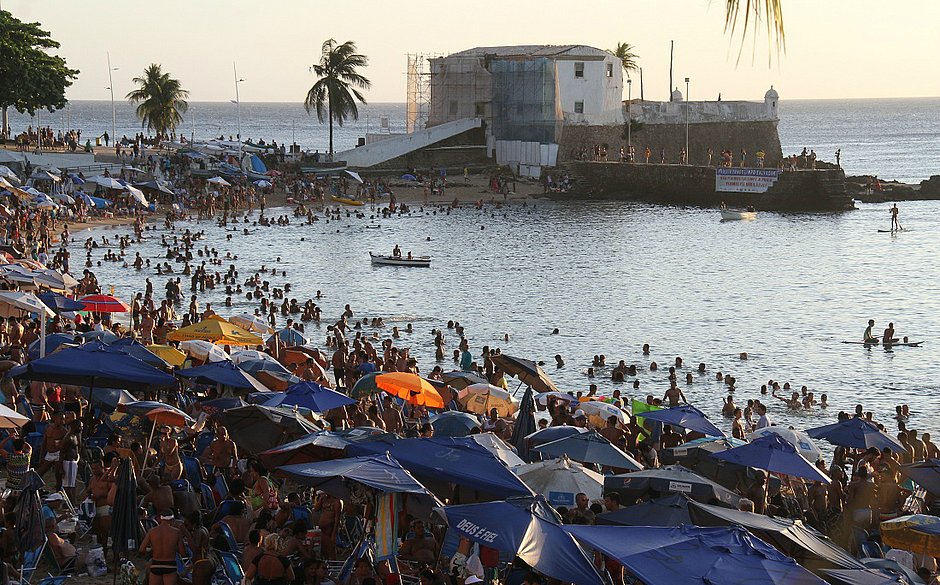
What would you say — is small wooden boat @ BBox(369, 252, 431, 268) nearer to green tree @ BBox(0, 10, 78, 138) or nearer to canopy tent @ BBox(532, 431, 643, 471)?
green tree @ BBox(0, 10, 78, 138)

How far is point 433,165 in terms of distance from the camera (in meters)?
81.4

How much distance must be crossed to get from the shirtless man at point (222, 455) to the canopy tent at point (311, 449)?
2.09 feet

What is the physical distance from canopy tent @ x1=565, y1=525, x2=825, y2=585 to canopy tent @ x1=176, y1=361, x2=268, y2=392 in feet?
25.9

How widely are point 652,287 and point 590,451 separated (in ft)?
114

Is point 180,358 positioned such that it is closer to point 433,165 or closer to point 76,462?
point 76,462

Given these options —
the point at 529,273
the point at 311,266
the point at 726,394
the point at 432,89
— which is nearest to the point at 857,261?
the point at 529,273

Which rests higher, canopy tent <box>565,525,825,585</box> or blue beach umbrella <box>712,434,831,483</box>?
canopy tent <box>565,525,825,585</box>

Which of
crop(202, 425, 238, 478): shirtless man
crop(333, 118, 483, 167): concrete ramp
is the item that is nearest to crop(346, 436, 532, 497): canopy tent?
crop(202, 425, 238, 478): shirtless man

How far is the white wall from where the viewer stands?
82.2 meters

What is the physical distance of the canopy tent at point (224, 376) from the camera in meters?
16.4

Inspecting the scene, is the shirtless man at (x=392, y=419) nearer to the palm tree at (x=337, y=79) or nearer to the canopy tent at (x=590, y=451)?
the canopy tent at (x=590, y=451)

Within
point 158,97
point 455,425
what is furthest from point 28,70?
point 455,425

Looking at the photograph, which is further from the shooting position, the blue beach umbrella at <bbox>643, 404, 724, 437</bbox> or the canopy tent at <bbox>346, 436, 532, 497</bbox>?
the blue beach umbrella at <bbox>643, 404, 724, 437</bbox>

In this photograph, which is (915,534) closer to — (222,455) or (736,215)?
(222,455)
